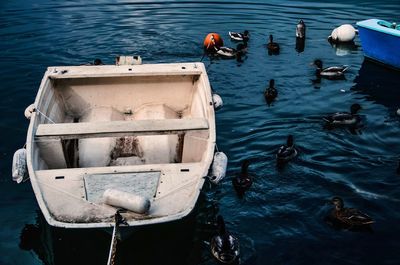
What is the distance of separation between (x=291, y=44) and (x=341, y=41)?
2412 millimetres

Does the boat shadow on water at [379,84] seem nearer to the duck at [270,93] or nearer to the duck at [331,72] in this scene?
the duck at [331,72]

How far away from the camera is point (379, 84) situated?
17.8m

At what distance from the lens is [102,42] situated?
70.0ft

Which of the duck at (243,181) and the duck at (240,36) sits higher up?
the duck at (240,36)

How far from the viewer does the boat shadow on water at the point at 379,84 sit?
1615 cm

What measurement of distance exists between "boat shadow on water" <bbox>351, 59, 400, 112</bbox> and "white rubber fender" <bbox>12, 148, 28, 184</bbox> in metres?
11.5

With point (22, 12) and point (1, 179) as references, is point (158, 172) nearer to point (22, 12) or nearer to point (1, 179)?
point (1, 179)

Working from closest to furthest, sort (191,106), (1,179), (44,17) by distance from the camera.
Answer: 1. (1,179)
2. (191,106)
3. (44,17)

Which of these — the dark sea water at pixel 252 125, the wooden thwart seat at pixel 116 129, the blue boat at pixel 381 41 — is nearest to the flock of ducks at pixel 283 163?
the dark sea water at pixel 252 125

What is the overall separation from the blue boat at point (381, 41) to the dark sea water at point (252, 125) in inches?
22.5

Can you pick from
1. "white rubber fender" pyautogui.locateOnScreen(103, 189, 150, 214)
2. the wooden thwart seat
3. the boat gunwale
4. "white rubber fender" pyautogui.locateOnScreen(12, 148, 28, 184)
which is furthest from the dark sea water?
the wooden thwart seat

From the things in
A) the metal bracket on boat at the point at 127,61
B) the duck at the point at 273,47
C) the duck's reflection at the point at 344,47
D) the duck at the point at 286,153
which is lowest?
the duck at the point at 286,153

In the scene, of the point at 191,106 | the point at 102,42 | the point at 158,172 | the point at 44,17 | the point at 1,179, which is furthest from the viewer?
the point at 44,17

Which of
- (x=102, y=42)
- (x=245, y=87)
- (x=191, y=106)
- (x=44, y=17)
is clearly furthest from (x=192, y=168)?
(x=44, y=17)
